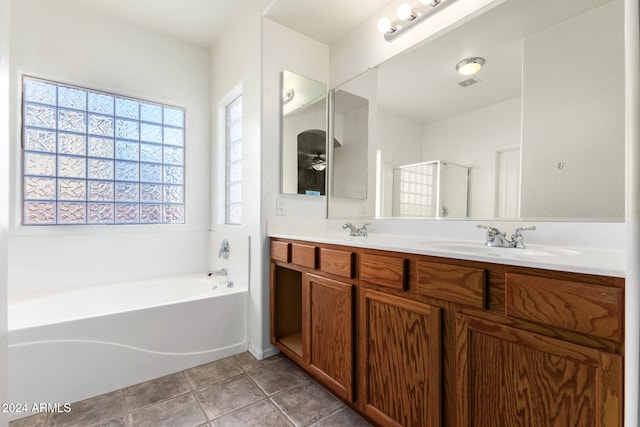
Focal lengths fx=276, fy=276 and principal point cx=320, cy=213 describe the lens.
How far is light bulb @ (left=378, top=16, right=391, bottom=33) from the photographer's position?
1781mm

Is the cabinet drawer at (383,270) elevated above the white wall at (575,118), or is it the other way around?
the white wall at (575,118)

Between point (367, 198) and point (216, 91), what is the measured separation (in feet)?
6.16

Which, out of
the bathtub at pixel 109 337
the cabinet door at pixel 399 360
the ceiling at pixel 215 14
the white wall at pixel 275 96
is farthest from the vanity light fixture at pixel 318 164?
the cabinet door at pixel 399 360

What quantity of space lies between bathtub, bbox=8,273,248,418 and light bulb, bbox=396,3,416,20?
216 cm

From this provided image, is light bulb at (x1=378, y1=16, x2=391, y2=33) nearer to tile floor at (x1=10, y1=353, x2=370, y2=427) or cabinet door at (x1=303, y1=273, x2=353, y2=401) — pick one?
cabinet door at (x1=303, y1=273, x2=353, y2=401)

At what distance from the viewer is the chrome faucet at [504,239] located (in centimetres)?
120

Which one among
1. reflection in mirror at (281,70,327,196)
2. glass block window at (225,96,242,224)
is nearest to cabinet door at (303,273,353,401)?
reflection in mirror at (281,70,327,196)

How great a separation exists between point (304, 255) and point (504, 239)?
1.03m

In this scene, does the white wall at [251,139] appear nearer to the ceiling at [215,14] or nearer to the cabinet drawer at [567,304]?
the ceiling at [215,14]

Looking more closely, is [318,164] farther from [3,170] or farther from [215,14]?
[3,170]

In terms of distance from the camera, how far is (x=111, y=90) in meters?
2.39

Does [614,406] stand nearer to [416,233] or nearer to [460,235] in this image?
[460,235]

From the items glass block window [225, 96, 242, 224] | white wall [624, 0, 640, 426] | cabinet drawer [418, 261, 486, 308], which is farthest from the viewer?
glass block window [225, 96, 242, 224]

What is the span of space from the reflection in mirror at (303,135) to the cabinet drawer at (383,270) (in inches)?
39.9
